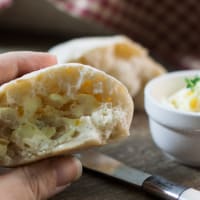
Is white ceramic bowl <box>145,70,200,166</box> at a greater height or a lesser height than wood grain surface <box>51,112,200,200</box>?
greater

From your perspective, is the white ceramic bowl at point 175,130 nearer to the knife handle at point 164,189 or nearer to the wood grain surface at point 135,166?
the wood grain surface at point 135,166

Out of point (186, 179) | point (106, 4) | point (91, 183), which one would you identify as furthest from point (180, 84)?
point (106, 4)

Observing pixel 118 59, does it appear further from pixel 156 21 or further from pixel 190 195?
pixel 156 21

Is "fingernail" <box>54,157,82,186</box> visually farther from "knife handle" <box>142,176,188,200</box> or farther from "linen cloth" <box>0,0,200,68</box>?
"linen cloth" <box>0,0,200,68</box>

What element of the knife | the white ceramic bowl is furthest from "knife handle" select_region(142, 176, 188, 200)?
the white ceramic bowl

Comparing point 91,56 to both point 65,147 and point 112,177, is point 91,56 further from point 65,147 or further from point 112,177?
point 65,147

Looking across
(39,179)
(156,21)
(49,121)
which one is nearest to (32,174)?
(39,179)
